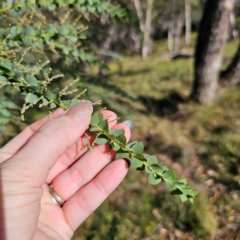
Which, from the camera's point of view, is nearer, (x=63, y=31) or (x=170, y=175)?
(x=170, y=175)

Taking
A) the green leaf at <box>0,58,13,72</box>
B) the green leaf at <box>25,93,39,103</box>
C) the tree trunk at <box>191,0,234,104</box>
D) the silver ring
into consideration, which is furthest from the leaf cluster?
the tree trunk at <box>191,0,234,104</box>

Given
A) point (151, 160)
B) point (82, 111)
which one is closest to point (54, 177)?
point (82, 111)

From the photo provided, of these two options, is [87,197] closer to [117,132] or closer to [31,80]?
[117,132]

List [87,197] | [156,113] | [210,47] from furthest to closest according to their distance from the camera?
1. [156,113]
2. [210,47]
3. [87,197]

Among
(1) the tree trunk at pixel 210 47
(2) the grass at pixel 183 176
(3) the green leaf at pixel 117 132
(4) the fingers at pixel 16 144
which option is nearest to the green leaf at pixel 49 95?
(3) the green leaf at pixel 117 132

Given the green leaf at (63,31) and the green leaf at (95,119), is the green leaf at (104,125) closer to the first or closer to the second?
the green leaf at (95,119)

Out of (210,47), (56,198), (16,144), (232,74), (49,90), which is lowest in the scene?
(232,74)

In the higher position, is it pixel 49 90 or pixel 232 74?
pixel 49 90
